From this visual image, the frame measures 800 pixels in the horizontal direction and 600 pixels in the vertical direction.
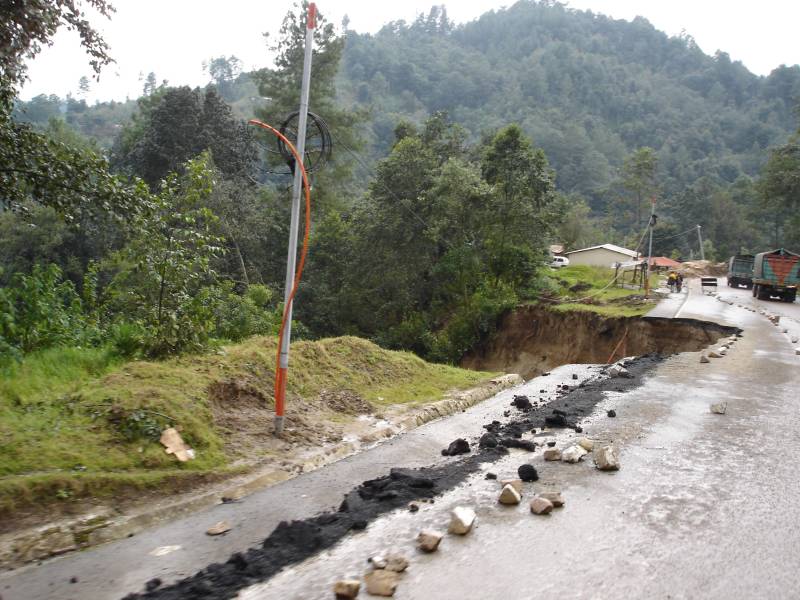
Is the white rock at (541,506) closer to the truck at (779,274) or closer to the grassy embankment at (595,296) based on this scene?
the grassy embankment at (595,296)

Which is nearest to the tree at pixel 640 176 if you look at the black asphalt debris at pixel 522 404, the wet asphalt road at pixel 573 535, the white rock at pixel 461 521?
the black asphalt debris at pixel 522 404

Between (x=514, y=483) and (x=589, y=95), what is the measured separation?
15527 cm

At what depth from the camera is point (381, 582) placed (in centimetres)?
348

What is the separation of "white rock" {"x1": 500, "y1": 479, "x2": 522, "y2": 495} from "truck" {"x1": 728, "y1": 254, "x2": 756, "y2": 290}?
142 ft

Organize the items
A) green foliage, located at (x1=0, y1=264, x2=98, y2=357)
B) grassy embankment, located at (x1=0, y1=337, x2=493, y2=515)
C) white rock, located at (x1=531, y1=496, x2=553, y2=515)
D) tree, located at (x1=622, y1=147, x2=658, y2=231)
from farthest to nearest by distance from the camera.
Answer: tree, located at (x1=622, y1=147, x2=658, y2=231) → green foliage, located at (x1=0, y1=264, x2=98, y2=357) → grassy embankment, located at (x1=0, y1=337, x2=493, y2=515) → white rock, located at (x1=531, y1=496, x2=553, y2=515)

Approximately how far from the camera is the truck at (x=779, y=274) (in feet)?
101

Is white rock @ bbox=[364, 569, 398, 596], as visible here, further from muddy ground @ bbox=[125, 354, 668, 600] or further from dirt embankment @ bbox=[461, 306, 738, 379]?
dirt embankment @ bbox=[461, 306, 738, 379]

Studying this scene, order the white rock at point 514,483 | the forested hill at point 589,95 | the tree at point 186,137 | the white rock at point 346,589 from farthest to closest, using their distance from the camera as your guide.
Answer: the forested hill at point 589,95
the tree at point 186,137
the white rock at point 514,483
the white rock at point 346,589

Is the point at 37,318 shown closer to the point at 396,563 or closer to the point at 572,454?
the point at 396,563

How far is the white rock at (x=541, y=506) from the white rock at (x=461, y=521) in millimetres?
492

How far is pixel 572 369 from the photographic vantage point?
15406 millimetres

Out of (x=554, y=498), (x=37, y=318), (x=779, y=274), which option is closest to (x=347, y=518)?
(x=554, y=498)

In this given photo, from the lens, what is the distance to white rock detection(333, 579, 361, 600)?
339 centimetres

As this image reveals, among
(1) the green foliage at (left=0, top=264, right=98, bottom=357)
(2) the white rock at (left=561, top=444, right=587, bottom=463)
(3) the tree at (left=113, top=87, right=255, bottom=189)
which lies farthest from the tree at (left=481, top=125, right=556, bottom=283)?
(2) the white rock at (left=561, top=444, right=587, bottom=463)
